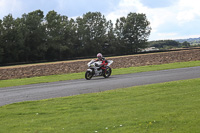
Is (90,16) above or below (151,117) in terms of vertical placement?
above

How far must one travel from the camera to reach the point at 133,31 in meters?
105

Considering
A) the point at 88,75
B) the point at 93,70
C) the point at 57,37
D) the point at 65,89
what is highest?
the point at 57,37

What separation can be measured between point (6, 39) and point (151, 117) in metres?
61.6

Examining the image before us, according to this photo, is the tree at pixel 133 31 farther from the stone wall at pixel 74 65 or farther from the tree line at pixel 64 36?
the stone wall at pixel 74 65

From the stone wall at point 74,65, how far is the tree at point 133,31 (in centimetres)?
5867

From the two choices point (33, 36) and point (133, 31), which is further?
point (133, 31)

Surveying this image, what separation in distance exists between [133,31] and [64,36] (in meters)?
29.2

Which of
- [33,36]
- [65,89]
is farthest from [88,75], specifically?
[33,36]

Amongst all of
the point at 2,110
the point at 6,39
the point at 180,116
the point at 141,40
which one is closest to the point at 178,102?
the point at 180,116

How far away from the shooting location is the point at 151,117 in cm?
823

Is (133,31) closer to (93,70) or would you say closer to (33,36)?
(33,36)

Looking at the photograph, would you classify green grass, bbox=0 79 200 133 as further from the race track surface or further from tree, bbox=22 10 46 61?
tree, bbox=22 10 46 61

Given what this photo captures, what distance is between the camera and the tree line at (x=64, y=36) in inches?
2618

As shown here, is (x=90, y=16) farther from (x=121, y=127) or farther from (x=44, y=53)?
(x=121, y=127)
